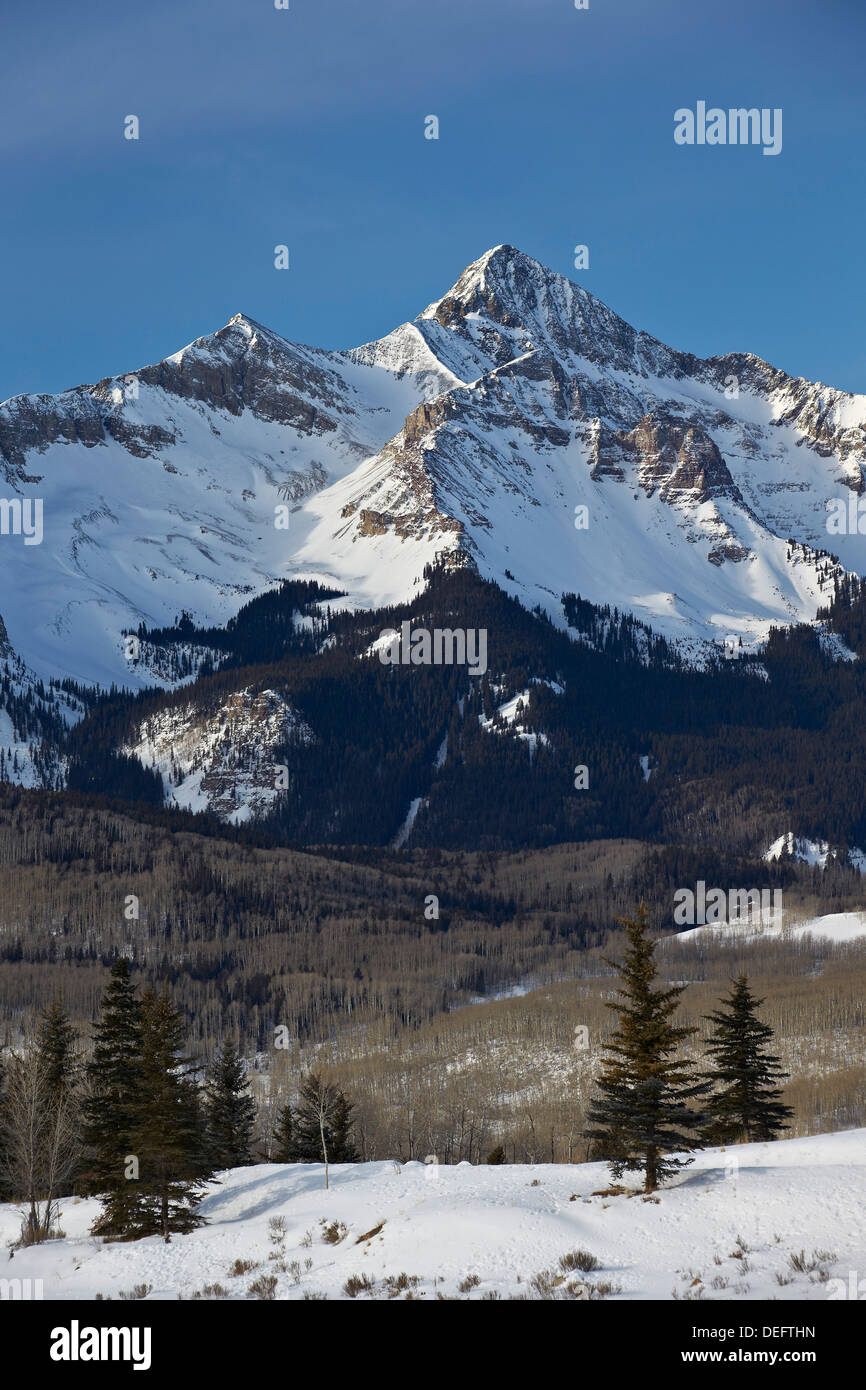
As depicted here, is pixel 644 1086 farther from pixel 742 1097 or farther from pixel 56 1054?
pixel 56 1054

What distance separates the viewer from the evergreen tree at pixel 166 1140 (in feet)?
201

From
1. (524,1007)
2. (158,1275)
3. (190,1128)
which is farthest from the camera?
(524,1007)

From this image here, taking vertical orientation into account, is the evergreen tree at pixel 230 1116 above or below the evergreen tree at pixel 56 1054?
below

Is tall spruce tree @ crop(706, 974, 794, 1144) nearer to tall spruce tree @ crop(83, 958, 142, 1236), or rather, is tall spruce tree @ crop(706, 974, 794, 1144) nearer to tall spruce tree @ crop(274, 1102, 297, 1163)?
tall spruce tree @ crop(274, 1102, 297, 1163)

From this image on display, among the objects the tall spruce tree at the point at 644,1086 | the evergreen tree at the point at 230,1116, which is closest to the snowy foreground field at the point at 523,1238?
the tall spruce tree at the point at 644,1086

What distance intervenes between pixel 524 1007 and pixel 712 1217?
153 m

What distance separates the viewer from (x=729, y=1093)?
74375 mm

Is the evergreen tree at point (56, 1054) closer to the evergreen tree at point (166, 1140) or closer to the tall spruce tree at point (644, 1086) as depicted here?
the evergreen tree at point (166, 1140)

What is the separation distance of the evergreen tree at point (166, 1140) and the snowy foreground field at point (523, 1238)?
1926 mm

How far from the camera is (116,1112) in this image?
233 feet

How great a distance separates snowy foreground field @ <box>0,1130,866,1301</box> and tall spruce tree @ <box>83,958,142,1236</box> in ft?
7.13

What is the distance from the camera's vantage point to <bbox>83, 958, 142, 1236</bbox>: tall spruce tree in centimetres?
6194
